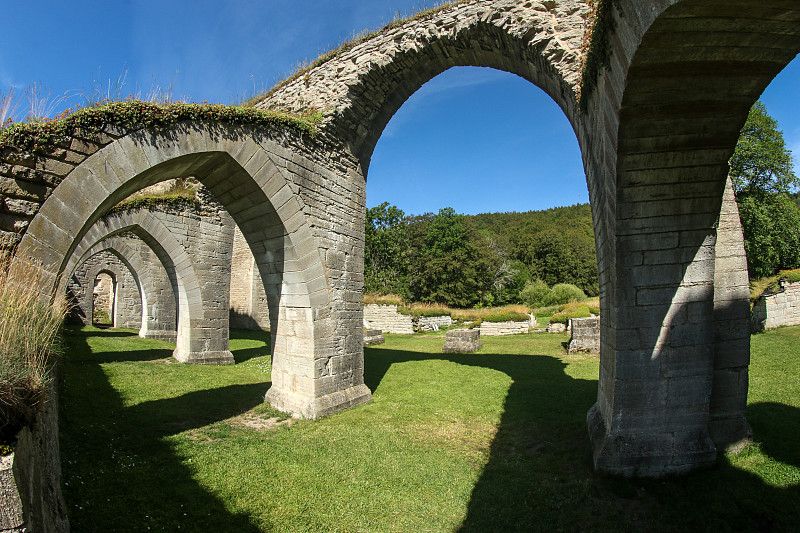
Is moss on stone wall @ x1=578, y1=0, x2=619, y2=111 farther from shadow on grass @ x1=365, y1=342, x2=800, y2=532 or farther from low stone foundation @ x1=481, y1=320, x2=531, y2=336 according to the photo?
low stone foundation @ x1=481, y1=320, x2=531, y2=336

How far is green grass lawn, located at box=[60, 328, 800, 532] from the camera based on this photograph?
368cm

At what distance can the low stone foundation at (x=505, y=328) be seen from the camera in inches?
776

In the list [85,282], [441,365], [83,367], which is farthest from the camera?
[85,282]

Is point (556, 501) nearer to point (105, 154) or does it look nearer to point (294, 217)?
point (294, 217)

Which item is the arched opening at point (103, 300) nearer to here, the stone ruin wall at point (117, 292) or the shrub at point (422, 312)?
the stone ruin wall at point (117, 292)

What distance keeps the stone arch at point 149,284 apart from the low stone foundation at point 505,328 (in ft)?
43.5

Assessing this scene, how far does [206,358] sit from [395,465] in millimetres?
8212

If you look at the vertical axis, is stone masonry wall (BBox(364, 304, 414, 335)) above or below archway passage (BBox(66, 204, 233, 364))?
below

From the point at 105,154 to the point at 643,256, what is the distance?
230 inches

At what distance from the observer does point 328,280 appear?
281 inches

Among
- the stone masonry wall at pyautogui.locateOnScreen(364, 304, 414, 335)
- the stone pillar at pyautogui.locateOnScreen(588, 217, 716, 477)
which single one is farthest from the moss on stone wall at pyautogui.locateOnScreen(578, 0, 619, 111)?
the stone masonry wall at pyautogui.locateOnScreen(364, 304, 414, 335)

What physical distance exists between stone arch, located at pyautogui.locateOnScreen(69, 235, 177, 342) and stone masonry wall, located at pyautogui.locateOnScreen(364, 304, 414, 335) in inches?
387

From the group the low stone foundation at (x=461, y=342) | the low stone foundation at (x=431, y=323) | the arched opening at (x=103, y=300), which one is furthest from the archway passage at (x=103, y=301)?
the low stone foundation at (x=461, y=342)

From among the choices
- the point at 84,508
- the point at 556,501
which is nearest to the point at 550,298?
the point at 556,501
